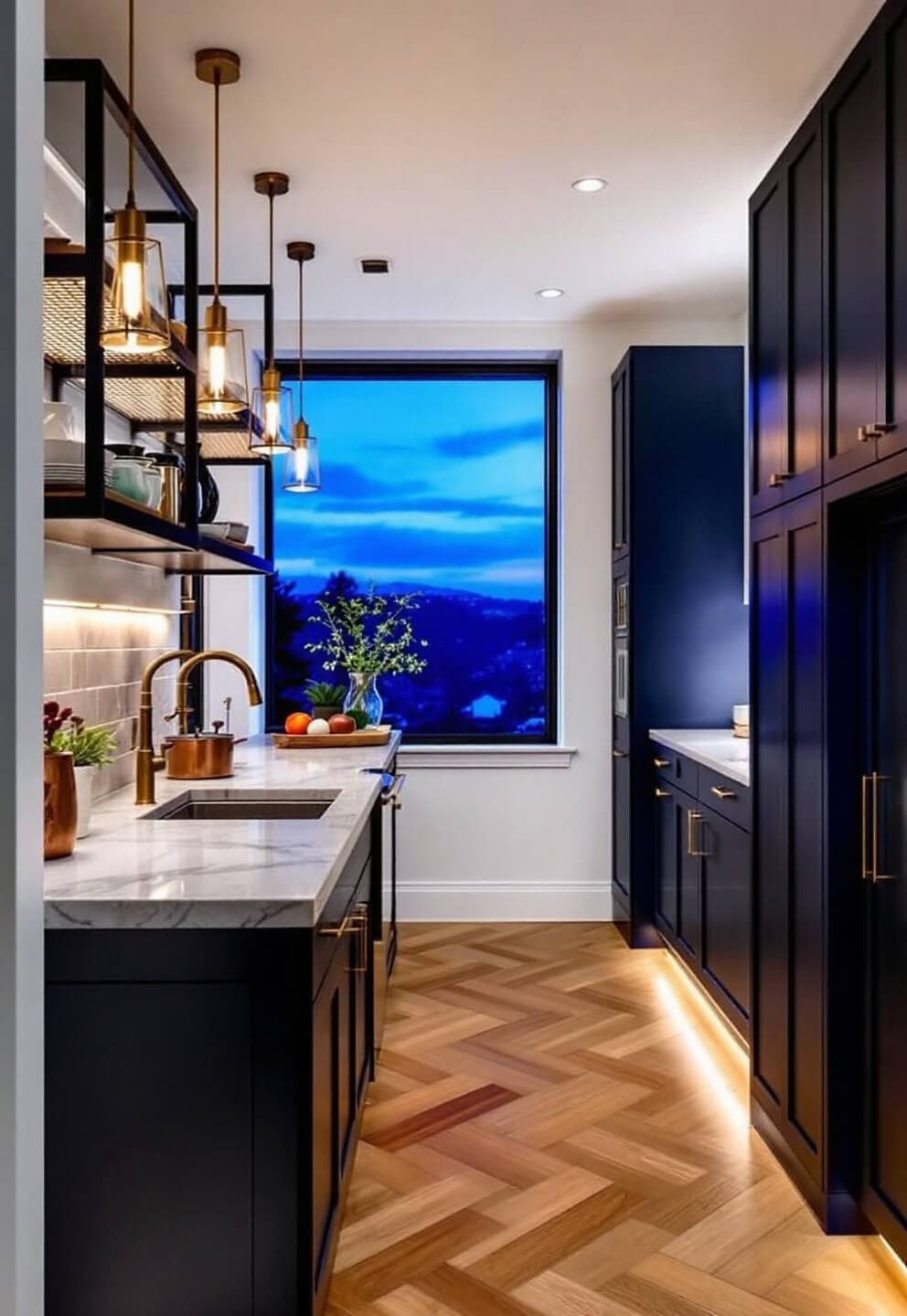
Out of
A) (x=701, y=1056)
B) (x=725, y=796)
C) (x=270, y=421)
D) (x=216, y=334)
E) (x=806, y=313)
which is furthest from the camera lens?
(x=701, y=1056)

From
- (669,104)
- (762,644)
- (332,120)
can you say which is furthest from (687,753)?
(332,120)

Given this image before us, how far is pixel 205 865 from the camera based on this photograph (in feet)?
6.45

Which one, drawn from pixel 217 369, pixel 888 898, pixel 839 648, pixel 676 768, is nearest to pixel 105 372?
pixel 217 369

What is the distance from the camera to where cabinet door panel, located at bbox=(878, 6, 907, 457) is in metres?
1.98

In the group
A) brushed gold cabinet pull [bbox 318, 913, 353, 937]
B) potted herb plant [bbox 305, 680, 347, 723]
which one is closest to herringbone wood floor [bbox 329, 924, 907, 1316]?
brushed gold cabinet pull [bbox 318, 913, 353, 937]

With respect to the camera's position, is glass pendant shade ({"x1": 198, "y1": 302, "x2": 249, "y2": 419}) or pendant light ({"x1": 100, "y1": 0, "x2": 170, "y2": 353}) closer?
pendant light ({"x1": 100, "y1": 0, "x2": 170, "y2": 353})

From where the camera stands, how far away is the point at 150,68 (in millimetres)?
2793

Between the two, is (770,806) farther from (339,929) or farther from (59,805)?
(59,805)

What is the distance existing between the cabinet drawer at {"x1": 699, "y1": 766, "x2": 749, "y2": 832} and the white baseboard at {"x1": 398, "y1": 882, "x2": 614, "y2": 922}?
160cm

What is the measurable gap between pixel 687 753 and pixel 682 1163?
4.90 feet

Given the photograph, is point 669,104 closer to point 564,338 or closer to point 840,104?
point 840,104

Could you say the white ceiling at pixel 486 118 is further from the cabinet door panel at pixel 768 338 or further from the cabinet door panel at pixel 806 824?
the cabinet door panel at pixel 806 824

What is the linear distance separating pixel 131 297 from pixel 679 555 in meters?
2.98

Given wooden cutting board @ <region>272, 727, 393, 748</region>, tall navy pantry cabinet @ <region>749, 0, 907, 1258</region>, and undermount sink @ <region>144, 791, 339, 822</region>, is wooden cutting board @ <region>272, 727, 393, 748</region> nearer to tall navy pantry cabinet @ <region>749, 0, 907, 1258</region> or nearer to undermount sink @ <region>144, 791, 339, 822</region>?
undermount sink @ <region>144, 791, 339, 822</region>
